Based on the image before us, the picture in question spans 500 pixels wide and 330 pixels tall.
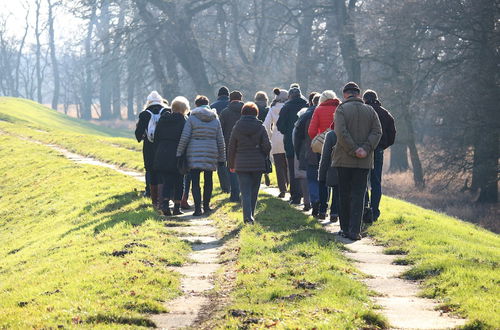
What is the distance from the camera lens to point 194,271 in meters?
9.67

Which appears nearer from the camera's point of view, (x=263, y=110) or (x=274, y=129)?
(x=274, y=129)

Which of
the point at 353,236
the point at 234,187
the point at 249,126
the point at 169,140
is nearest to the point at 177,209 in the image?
the point at 169,140

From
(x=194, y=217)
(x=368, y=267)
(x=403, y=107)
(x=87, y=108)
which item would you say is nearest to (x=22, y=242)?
(x=194, y=217)

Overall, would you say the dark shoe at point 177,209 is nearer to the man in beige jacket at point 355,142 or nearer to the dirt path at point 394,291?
the dirt path at point 394,291

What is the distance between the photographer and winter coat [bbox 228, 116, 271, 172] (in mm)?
12672

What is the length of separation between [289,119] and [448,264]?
20.6 ft

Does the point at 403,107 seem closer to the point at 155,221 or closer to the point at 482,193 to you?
→ the point at 482,193

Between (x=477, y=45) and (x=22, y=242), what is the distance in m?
18.2

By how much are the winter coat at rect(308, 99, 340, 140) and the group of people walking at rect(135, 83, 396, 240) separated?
2cm

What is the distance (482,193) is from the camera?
1092 inches

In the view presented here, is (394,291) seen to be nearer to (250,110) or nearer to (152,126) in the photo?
(250,110)

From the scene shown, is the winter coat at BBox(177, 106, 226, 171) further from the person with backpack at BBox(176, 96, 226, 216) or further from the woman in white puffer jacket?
the woman in white puffer jacket

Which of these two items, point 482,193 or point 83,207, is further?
point 482,193

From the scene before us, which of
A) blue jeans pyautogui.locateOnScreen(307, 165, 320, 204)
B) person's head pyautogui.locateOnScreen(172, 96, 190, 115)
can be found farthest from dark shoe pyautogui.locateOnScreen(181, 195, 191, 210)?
blue jeans pyautogui.locateOnScreen(307, 165, 320, 204)
